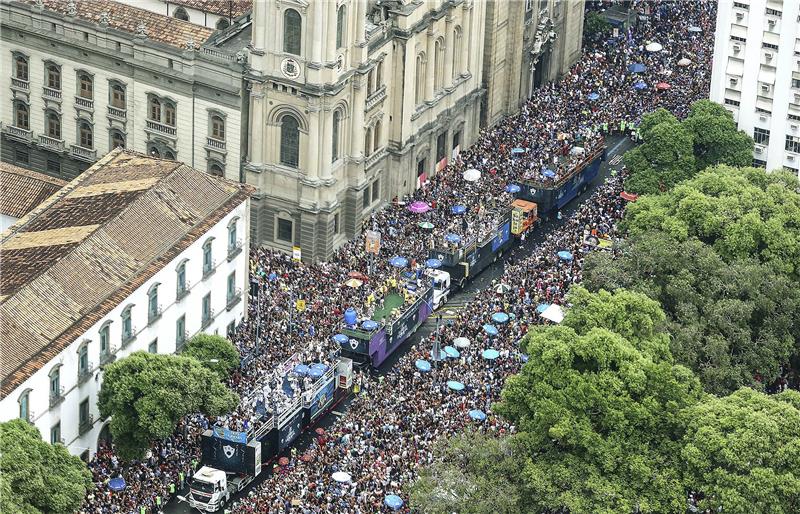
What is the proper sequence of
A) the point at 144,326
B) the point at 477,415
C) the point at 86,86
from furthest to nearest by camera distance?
the point at 86,86 → the point at 477,415 → the point at 144,326

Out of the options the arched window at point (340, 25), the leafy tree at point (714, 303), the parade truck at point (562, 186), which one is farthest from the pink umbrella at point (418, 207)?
the leafy tree at point (714, 303)

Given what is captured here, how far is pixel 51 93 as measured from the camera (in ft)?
566

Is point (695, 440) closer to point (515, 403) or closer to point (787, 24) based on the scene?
point (515, 403)

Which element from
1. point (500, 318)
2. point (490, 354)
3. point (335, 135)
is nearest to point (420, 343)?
point (500, 318)

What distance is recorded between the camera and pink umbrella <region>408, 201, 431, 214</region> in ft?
573

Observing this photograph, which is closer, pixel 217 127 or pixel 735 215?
pixel 735 215

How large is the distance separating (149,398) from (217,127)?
37.0 meters

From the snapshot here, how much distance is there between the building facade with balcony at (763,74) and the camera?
562ft

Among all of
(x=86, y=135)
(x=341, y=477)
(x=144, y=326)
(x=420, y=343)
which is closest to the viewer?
(x=341, y=477)

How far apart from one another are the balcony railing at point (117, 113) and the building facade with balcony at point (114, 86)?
81 millimetres

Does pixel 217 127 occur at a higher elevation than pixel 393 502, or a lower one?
higher

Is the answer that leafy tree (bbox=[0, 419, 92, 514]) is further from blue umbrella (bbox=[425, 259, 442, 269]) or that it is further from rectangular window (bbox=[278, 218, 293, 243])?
blue umbrella (bbox=[425, 259, 442, 269])

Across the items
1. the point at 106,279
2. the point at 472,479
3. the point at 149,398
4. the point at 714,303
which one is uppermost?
the point at 106,279

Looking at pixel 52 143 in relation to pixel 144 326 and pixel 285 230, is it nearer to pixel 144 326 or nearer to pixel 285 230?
pixel 285 230
